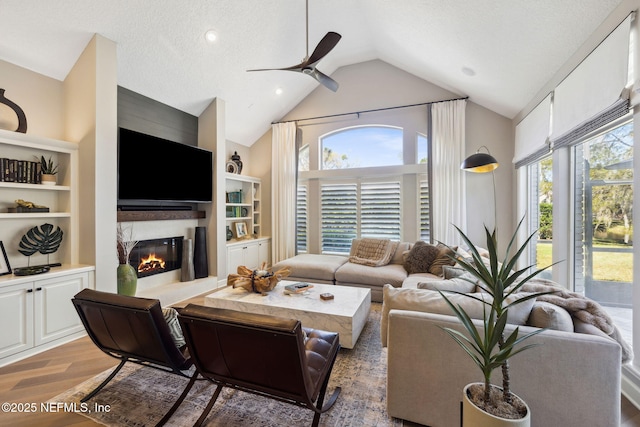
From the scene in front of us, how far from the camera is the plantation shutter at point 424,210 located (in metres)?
4.83

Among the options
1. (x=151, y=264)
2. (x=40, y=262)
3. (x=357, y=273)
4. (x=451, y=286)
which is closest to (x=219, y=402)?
(x=451, y=286)

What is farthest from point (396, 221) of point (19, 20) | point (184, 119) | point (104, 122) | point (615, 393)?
point (19, 20)

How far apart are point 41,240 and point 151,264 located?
1323 mm

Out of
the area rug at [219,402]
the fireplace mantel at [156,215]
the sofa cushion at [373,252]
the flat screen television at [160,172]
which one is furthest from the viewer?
the sofa cushion at [373,252]

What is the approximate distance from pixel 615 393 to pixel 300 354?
1.54m

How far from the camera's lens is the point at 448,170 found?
4.61 metres

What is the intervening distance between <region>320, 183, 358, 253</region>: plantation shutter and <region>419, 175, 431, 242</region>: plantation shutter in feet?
3.88

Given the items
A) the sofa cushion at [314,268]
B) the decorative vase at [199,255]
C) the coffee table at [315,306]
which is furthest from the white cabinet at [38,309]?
the sofa cushion at [314,268]

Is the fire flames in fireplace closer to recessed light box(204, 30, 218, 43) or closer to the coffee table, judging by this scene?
the coffee table

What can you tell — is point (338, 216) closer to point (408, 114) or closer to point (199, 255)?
point (408, 114)

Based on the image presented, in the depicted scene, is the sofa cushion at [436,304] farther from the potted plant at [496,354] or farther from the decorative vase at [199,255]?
the decorative vase at [199,255]

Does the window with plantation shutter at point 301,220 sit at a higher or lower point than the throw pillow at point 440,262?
higher

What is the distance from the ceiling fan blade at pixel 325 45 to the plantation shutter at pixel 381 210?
2788mm

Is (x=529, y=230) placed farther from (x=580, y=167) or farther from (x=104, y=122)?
(x=104, y=122)
